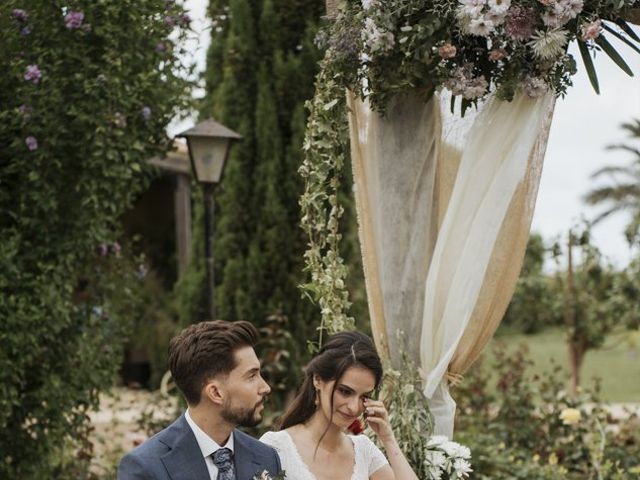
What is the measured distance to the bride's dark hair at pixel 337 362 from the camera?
3518 millimetres

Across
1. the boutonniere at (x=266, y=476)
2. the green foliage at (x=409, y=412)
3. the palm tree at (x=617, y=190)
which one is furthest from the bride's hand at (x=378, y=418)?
the palm tree at (x=617, y=190)

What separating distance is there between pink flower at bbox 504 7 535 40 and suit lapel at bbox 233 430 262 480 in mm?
1724

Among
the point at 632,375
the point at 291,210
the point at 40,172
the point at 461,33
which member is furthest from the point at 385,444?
the point at 632,375

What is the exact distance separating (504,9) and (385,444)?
151cm

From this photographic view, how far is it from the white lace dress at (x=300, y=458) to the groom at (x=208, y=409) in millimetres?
439

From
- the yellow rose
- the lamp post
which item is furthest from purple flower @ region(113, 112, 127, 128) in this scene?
the yellow rose

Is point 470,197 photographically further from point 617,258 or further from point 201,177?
point 617,258

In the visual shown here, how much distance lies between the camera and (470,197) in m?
4.35

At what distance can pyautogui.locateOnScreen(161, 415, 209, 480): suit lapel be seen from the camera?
10.0 feet

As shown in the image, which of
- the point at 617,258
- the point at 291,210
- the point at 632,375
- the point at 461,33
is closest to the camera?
the point at 461,33

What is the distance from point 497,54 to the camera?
159 inches

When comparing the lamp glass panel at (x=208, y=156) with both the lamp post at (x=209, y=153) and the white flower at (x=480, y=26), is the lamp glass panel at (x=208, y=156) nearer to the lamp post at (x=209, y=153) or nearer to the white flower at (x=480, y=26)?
the lamp post at (x=209, y=153)

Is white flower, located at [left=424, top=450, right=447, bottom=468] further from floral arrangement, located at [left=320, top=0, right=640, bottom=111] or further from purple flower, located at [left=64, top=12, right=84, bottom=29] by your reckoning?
purple flower, located at [left=64, top=12, right=84, bottom=29]

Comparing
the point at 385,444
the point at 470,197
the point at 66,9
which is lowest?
the point at 385,444
